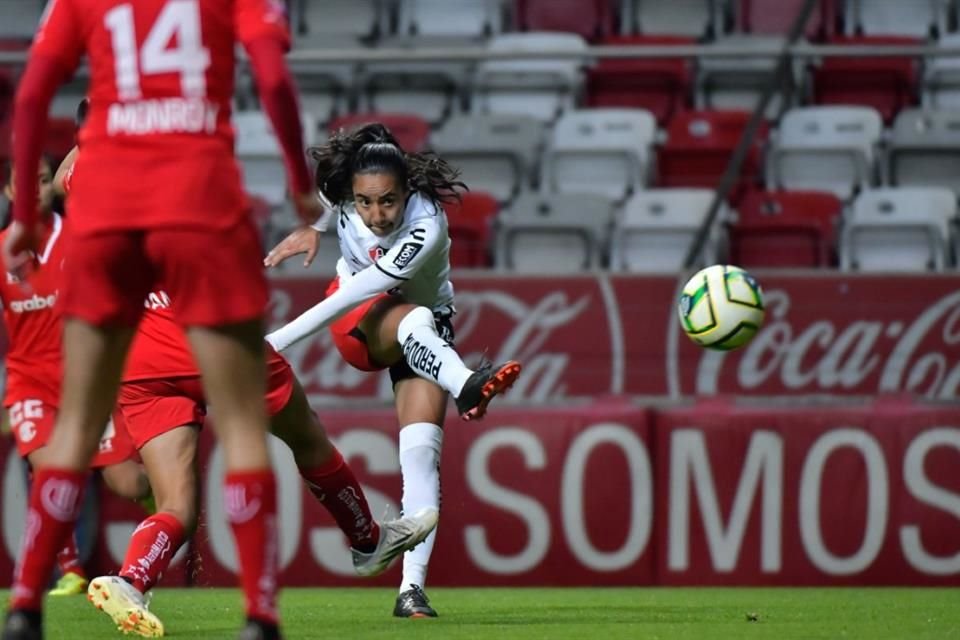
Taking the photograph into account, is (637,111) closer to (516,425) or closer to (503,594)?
(516,425)

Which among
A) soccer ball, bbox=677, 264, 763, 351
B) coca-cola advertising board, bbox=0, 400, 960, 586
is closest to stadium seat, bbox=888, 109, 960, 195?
coca-cola advertising board, bbox=0, 400, 960, 586

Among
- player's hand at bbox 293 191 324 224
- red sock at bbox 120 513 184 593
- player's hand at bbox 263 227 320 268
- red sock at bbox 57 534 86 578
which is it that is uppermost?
player's hand at bbox 293 191 324 224

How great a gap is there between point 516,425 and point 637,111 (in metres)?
3.81

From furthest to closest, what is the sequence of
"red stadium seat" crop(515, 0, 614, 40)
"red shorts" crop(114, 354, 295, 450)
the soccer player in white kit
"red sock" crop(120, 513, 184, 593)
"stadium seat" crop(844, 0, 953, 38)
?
"red stadium seat" crop(515, 0, 614, 40) < "stadium seat" crop(844, 0, 953, 38) < the soccer player in white kit < "red shorts" crop(114, 354, 295, 450) < "red sock" crop(120, 513, 184, 593)

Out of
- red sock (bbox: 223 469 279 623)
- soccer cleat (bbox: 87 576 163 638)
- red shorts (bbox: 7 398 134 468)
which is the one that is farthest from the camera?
red shorts (bbox: 7 398 134 468)

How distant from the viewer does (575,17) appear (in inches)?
565

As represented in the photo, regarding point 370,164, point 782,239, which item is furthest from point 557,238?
point 370,164

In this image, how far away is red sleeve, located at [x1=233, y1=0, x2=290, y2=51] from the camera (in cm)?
416

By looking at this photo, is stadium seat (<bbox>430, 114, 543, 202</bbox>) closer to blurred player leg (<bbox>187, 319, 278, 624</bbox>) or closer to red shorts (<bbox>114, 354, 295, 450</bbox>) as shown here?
red shorts (<bbox>114, 354, 295, 450</bbox>)

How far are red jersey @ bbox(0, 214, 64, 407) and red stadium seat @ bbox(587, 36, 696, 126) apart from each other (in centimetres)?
595

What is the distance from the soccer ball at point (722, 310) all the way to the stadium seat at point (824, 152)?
5049 mm

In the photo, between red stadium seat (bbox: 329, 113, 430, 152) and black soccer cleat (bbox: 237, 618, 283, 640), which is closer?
black soccer cleat (bbox: 237, 618, 283, 640)

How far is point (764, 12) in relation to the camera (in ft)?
46.8

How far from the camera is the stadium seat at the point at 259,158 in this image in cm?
1259
